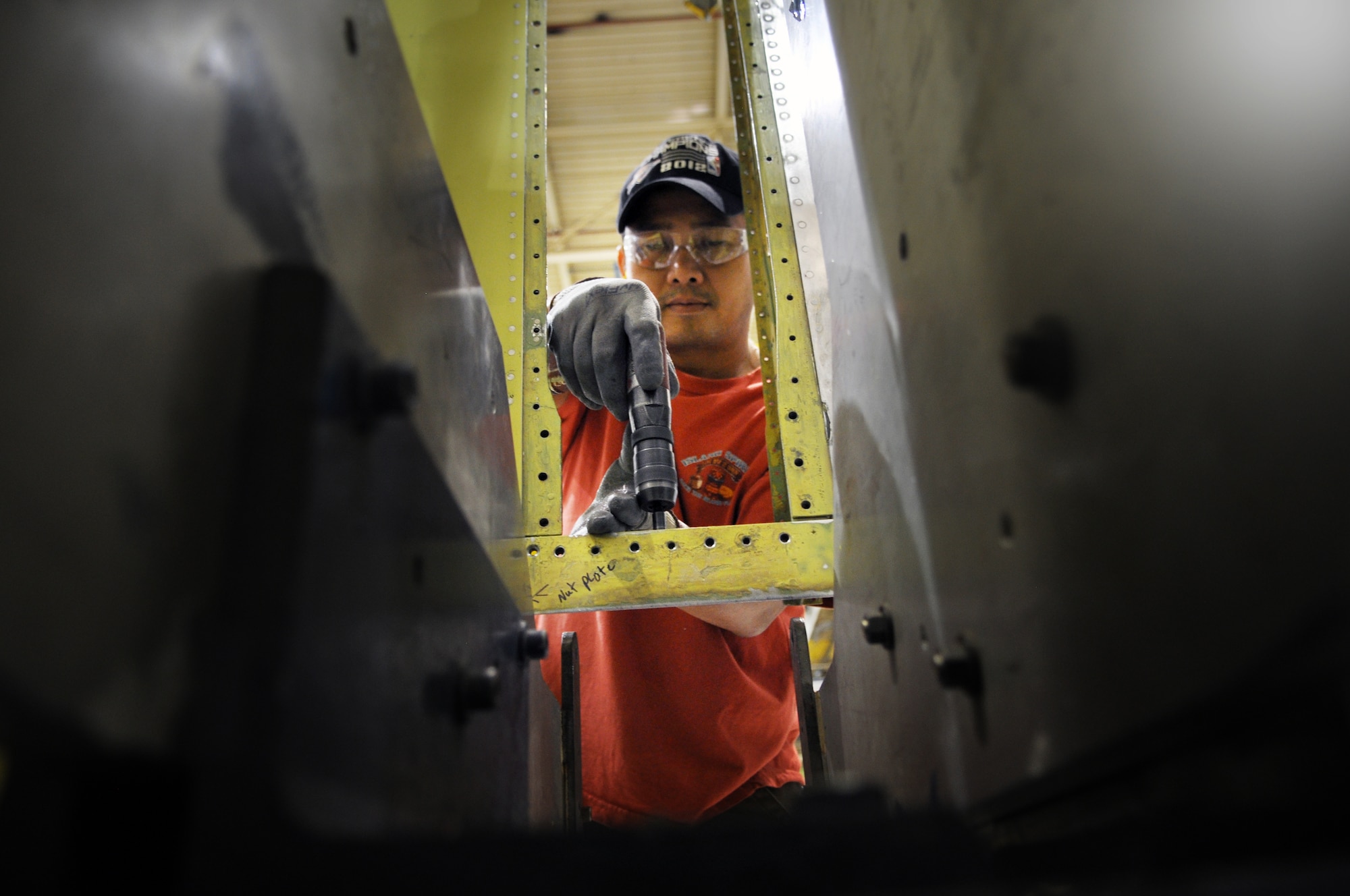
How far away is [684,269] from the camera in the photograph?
1643 millimetres

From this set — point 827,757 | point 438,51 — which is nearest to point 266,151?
point 827,757

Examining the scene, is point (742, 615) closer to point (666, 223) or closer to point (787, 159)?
point (787, 159)

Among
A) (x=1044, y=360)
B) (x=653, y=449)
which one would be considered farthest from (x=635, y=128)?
(x=1044, y=360)

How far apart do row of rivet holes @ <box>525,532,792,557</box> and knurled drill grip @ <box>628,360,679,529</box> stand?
4cm

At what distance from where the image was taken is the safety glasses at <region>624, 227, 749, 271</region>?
163 centimetres

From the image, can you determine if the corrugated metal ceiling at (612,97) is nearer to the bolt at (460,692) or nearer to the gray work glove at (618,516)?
the gray work glove at (618,516)

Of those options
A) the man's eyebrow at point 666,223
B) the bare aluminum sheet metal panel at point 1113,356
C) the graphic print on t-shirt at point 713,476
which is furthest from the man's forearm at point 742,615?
the bare aluminum sheet metal panel at point 1113,356

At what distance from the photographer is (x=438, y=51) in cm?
103

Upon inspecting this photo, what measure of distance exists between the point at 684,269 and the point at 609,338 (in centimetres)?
69

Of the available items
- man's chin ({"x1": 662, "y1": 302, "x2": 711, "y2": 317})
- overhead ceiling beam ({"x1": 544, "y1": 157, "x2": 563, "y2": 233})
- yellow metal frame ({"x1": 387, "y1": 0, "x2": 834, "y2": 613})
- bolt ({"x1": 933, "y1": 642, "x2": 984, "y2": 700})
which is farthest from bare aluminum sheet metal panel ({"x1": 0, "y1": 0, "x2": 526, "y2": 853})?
overhead ceiling beam ({"x1": 544, "y1": 157, "x2": 563, "y2": 233})

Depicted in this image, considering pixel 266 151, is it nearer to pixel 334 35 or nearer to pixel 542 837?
pixel 334 35

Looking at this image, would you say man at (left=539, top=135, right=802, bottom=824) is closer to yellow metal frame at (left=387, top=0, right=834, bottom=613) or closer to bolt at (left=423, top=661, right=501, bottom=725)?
yellow metal frame at (left=387, top=0, right=834, bottom=613)

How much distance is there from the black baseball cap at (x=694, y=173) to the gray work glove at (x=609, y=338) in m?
0.54

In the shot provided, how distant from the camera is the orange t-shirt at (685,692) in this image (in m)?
1.29
